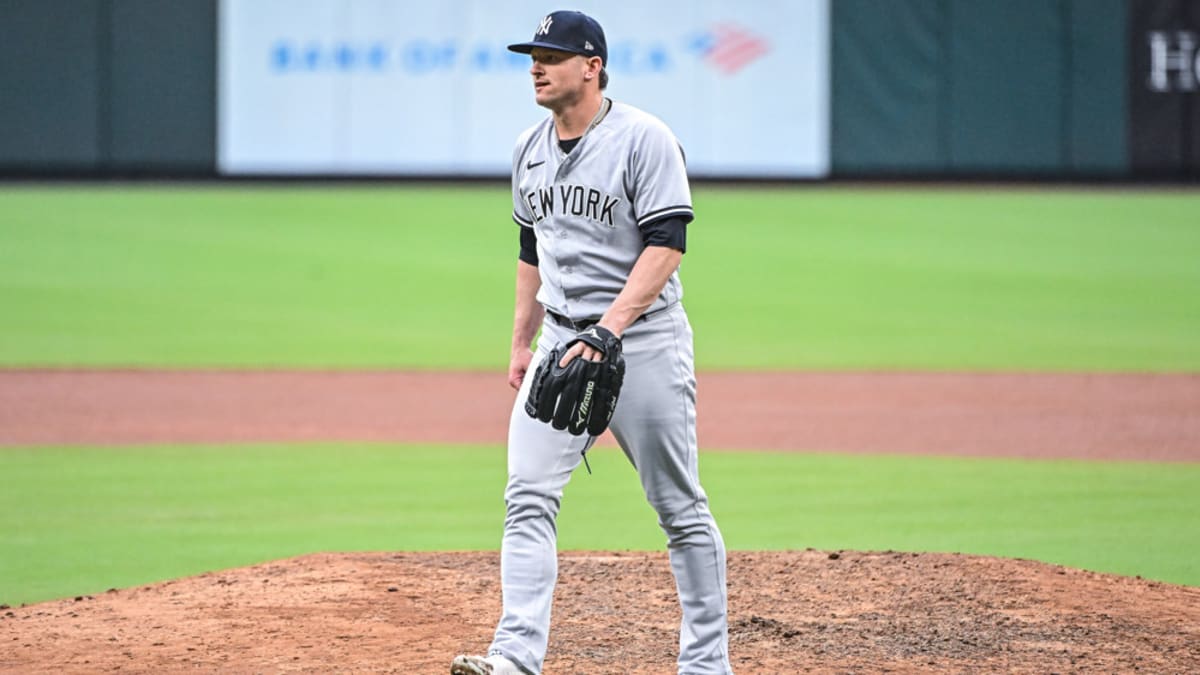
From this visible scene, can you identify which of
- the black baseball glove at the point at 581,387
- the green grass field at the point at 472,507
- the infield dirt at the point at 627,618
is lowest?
the green grass field at the point at 472,507

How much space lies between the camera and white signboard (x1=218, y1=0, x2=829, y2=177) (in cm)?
2492

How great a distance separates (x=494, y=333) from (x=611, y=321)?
36.7 feet

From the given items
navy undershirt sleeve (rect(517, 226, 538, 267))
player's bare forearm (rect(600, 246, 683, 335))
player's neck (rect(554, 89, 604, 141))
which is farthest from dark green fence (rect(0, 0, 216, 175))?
player's bare forearm (rect(600, 246, 683, 335))

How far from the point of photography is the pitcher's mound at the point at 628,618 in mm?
5270

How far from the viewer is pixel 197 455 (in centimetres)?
987

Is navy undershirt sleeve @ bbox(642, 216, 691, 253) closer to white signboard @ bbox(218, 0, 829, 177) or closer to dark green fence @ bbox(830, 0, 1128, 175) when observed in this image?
white signboard @ bbox(218, 0, 829, 177)

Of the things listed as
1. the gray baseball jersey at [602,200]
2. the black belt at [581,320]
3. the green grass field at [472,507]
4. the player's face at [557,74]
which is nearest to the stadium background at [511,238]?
the green grass field at [472,507]

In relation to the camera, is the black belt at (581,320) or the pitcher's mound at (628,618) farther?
the pitcher's mound at (628,618)

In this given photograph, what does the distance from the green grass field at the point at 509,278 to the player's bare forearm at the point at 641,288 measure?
9.18 m

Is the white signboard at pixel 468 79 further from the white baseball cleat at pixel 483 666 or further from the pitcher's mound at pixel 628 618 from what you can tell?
the white baseball cleat at pixel 483 666

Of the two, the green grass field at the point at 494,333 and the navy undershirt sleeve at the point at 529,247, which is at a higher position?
the navy undershirt sleeve at the point at 529,247

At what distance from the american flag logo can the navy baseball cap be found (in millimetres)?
20876

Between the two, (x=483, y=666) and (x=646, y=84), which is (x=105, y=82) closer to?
(x=646, y=84)

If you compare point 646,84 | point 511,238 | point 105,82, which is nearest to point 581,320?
point 511,238
